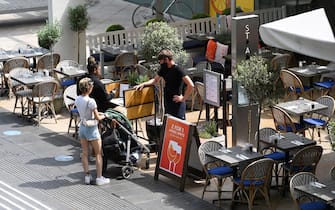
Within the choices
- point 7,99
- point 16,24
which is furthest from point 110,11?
point 7,99

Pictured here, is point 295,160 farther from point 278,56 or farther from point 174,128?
point 278,56

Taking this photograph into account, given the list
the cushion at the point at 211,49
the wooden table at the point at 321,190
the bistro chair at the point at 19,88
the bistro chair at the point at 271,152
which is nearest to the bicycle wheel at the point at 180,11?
the cushion at the point at 211,49

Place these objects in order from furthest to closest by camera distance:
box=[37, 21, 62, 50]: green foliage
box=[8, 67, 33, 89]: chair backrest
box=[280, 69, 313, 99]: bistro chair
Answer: box=[37, 21, 62, 50]: green foliage, box=[8, 67, 33, 89]: chair backrest, box=[280, 69, 313, 99]: bistro chair

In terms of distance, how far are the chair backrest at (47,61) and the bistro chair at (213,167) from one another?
726cm

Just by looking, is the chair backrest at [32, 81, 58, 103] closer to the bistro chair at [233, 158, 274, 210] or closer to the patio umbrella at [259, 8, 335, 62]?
the patio umbrella at [259, 8, 335, 62]

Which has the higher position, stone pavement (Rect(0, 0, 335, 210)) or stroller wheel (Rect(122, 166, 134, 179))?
stroller wheel (Rect(122, 166, 134, 179))

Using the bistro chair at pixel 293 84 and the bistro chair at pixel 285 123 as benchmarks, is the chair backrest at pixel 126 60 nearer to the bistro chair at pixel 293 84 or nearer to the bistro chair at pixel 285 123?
the bistro chair at pixel 293 84

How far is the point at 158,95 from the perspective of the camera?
15984 mm

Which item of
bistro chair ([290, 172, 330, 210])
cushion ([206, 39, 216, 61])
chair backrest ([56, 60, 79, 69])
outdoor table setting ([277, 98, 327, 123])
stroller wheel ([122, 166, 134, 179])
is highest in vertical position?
cushion ([206, 39, 216, 61])

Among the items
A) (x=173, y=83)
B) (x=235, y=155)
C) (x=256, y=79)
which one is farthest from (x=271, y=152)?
(x=173, y=83)

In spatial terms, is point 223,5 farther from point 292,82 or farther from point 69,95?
point 69,95

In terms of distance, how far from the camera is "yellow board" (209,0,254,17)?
25.3m

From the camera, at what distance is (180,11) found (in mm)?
28266

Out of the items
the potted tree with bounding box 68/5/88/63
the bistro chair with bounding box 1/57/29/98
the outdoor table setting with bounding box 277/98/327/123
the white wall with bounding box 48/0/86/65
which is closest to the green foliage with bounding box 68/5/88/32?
the potted tree with bounding box 68/5/88/63
